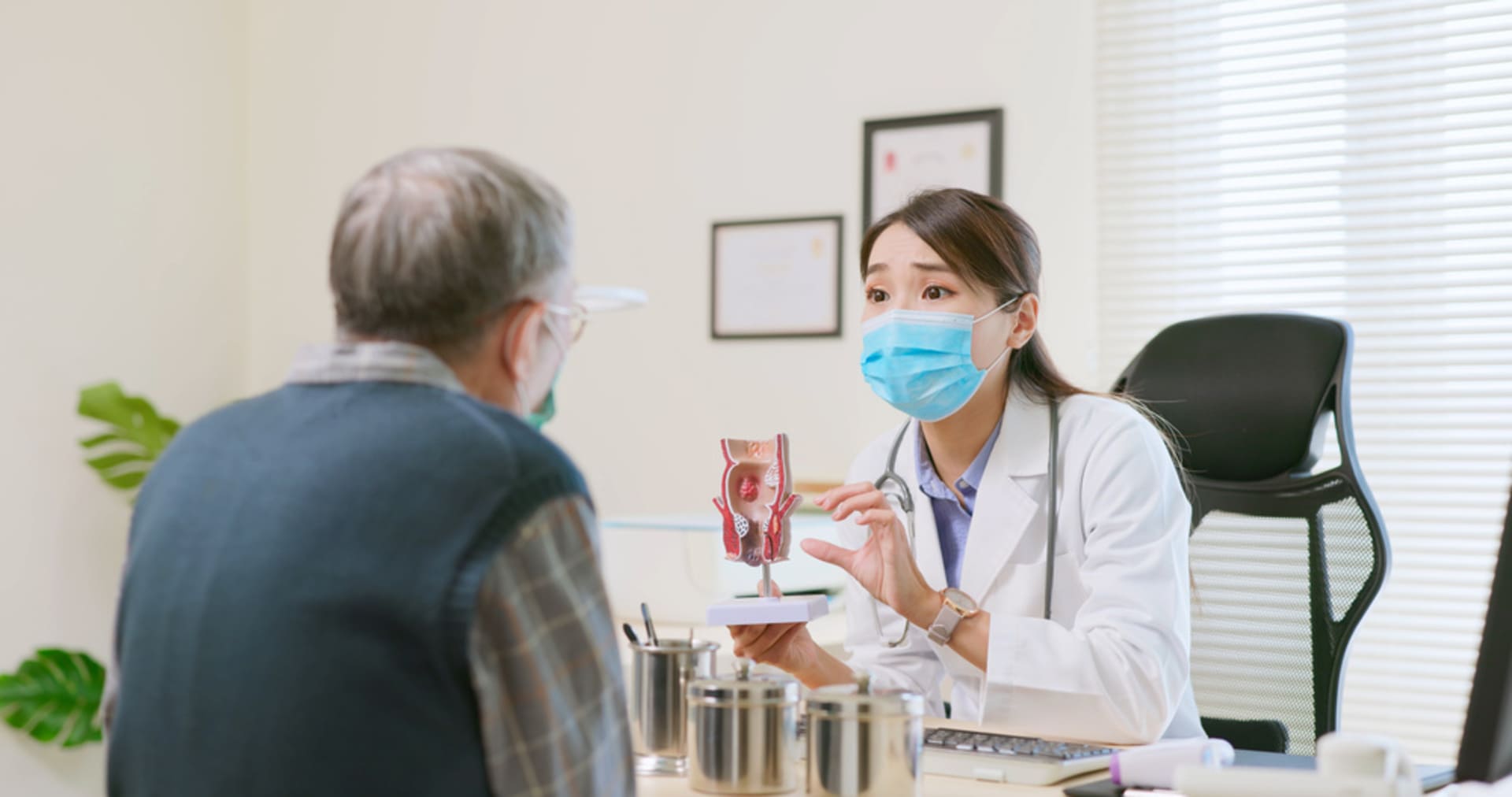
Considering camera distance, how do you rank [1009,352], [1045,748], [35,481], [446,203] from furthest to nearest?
[35,481]
[1009,352]
[1045,748]
[446,203]

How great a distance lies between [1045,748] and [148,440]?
9.88 ft

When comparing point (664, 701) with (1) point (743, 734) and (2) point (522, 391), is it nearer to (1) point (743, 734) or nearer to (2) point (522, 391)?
(1) point (743, 734)

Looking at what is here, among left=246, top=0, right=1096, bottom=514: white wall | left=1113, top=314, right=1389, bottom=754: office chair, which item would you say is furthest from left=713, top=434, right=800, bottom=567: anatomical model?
left=246, top=0, right=1096, bottom=514: white wall

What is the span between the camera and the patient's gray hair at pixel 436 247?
962 mm

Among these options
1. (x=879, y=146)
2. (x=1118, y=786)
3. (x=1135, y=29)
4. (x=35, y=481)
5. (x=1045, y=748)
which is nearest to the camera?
(x=1118, y=786)

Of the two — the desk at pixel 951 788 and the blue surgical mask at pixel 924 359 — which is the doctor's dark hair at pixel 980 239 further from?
the desk at pixel 951 788

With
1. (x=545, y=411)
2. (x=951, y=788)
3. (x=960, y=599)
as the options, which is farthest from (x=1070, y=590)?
(x=545, y=411)

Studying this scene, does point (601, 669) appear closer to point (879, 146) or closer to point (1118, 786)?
point (1118, 786)

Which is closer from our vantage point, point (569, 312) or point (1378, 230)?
point (569, 312)

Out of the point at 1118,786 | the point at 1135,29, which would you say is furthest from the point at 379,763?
the point at 1135,29

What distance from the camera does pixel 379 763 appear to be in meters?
0.85

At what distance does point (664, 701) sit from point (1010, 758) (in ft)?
1.18

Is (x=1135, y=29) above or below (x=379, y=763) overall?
above

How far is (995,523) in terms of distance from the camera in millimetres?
1872
